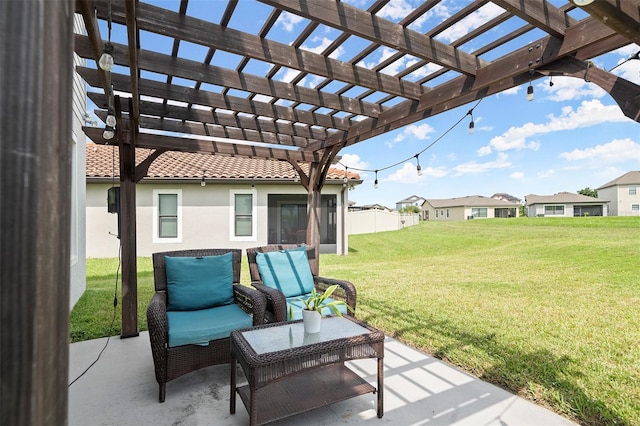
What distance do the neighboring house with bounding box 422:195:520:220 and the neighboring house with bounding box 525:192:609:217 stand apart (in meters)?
2.65

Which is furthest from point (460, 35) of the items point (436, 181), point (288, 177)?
point (436, 181)

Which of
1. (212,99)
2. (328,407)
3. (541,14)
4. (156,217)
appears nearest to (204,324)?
(328,407)

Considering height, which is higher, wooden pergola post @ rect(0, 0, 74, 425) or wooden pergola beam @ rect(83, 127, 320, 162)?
wooden pergola beam @ rect(83, 127, 320, 162)

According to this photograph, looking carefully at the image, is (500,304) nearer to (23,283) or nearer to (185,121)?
(185,121)

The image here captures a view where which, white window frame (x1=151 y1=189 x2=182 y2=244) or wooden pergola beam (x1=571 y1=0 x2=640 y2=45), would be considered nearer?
wooden pergola beam (x1=571 y1=0 x2=640 y2=45)

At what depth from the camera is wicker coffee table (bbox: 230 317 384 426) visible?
7.59ft

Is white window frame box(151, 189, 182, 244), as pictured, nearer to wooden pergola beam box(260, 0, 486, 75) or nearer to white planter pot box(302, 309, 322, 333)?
white planter pot box(302, 309, 322, 333)

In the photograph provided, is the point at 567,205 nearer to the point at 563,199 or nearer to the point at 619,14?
the point at 563,199

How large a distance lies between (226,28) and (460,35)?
1.96m

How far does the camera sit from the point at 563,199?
37.7 meters

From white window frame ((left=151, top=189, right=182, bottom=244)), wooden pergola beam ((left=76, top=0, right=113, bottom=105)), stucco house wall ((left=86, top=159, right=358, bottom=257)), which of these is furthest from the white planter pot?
white window frame ((left=151, top=189, right=182, bottom=244))

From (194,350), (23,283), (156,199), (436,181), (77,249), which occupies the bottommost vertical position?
(194,350)

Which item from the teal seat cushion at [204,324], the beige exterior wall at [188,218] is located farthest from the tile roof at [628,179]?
the teal seat cushion at [204,324]

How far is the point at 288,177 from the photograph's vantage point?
10711mm
